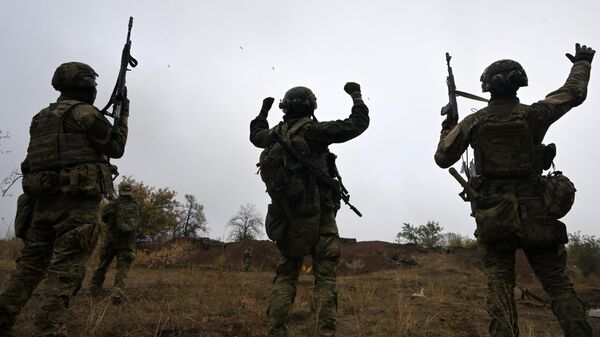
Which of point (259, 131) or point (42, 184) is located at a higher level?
point (259, 131)

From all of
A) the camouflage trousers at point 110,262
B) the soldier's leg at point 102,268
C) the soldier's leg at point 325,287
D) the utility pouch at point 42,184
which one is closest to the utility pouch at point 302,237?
the soldier's leg at point 325,287

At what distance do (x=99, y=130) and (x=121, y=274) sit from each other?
3.88m

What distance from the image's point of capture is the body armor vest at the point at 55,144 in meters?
3.25

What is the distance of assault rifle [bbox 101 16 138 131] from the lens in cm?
366

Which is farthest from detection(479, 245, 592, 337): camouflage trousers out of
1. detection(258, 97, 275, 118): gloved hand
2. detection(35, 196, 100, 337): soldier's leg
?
detection(35, 196, 100, 337): soldier's leg

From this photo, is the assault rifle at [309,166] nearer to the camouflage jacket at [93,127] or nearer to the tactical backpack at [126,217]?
the camouflage jacket at [93,127]

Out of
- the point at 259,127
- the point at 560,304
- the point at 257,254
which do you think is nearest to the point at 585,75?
the point at 560,304

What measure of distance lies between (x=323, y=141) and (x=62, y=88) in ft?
8.19

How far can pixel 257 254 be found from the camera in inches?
763

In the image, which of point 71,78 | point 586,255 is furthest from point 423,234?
point 71,78

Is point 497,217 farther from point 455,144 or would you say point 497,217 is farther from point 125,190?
point 125,190

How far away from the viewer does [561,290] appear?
286 cm

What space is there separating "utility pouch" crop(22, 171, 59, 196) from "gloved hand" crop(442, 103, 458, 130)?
12.1ft

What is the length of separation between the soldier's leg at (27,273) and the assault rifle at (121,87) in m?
1.11
